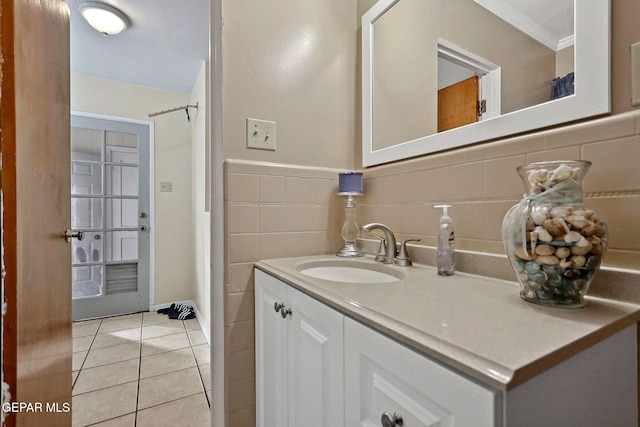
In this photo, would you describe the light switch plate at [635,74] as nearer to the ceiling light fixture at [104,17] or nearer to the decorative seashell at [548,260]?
the decorative seashell at [548,260]

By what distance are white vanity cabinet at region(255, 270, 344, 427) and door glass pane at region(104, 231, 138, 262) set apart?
245cm

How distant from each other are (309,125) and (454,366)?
3.37 ft

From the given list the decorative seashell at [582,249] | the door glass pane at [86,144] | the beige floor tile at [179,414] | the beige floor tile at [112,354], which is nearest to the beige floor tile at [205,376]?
the beige floor tile at [179,414]

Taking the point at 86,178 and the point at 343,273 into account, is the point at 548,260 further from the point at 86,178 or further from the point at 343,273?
the point at 86,178

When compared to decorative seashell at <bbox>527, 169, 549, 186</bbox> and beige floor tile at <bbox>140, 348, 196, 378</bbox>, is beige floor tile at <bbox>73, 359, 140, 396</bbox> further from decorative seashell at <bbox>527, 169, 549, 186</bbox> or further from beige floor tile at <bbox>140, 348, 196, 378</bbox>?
decorative seashell at <bbox>527, 169, 549, 186</bbox>

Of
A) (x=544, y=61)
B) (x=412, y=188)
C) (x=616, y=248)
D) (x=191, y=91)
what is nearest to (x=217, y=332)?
(x=412, y=188)

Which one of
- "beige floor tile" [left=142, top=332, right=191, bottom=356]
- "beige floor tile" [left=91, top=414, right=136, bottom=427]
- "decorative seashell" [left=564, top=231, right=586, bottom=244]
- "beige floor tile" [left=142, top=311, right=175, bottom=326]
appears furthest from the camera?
"beige floor tile" [left=142, top=311, right=175, bottom=326]

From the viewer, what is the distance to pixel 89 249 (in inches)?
104

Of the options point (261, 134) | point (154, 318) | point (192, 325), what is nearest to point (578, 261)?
point (261, 134)

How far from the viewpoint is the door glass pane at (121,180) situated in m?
2.74

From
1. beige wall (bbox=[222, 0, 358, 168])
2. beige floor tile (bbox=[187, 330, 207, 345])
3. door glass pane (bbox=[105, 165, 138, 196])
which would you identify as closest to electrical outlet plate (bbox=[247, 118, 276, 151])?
beige wall (bbox=[222, 0, 358, 168])

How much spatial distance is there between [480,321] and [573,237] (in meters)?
0.22

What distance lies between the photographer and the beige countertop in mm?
330

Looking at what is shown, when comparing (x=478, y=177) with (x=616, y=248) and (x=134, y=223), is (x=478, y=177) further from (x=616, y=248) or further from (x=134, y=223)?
(x=134, y=223)
